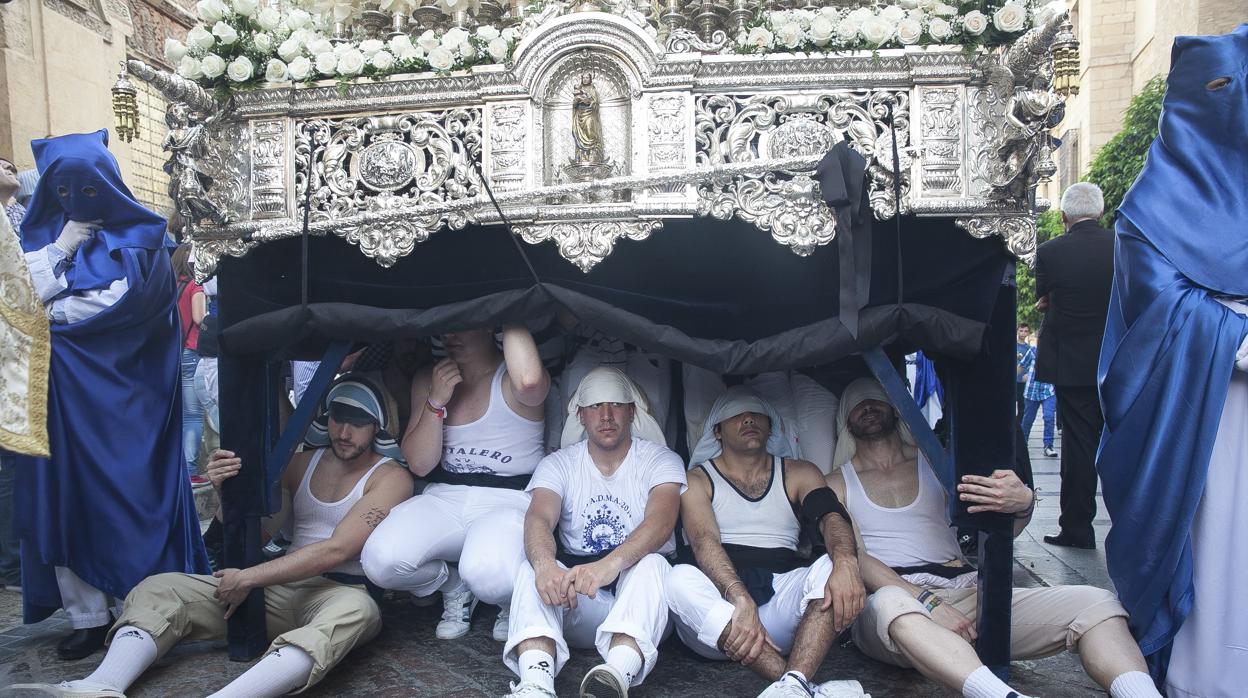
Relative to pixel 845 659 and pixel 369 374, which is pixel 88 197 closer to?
pixel 369 374

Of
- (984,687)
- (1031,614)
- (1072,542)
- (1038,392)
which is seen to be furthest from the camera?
(1038,392)

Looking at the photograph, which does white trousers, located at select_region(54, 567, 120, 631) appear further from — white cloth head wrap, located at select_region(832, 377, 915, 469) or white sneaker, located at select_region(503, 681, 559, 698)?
white cloth head wrap, located at select_region(832, 377, 915, 469)

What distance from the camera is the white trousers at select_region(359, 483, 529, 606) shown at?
Result: 380 cm

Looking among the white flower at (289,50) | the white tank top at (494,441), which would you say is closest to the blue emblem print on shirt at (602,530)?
the white tank top at (494,441)

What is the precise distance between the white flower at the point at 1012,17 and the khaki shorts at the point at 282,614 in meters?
3.10

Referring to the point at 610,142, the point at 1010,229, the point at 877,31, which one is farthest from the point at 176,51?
the point at 1010,229

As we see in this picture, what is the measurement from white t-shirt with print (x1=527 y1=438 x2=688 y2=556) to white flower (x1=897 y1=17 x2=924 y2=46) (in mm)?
1805

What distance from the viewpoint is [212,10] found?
12.3ft

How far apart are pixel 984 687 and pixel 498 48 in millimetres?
2720

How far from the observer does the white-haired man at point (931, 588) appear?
3.20 metres

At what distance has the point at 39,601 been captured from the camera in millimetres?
4137

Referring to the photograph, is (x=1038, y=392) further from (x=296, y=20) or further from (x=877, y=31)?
(x=296, y=20)

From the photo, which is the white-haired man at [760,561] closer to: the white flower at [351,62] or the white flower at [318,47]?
the white flower at [351,62]

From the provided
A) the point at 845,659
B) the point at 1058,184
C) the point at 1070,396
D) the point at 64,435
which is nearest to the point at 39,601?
the point at 64,435
